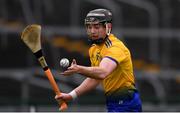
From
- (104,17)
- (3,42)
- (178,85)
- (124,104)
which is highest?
(104,17)

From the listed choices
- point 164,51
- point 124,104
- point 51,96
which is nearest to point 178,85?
point 164,51

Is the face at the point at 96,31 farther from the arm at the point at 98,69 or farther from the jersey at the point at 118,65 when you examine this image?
the arm at the point at 98,69

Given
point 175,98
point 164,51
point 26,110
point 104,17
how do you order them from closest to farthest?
point 104,17 < point 26,110 < point 175,98 < point 164,51

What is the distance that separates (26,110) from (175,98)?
2.65 m

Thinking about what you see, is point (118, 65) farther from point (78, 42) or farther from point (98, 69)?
point (78, 42)

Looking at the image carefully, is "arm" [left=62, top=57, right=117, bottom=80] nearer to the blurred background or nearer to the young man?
the young man

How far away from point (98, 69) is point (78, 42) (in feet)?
22.7

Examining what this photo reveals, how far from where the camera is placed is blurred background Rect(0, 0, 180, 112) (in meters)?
15.1

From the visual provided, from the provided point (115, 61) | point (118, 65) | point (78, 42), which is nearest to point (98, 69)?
point (115, 61)

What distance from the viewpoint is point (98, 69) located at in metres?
8.77

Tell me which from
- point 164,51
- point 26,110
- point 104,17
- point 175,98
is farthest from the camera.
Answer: point 164,51

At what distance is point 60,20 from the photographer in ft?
51.0

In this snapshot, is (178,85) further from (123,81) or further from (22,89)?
(123,81)

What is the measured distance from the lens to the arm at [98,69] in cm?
851
